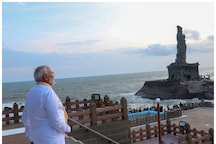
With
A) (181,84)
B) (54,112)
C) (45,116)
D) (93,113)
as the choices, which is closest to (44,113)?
(45,116)

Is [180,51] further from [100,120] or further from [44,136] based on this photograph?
[44,136]

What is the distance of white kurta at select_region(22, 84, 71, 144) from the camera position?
3355mm

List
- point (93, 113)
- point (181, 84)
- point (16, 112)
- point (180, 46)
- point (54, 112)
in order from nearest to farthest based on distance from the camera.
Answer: point (54, 112), point (93, 113), point (16, 112), point (181, 84), point (180, 46)

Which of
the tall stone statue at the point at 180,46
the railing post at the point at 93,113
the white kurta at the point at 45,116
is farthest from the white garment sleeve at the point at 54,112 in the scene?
the tall stone statue at the point at 180,46

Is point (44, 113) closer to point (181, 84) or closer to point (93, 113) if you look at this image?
point (93, 113)

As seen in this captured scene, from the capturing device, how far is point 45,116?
3.42 m

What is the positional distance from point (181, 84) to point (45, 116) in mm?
75422

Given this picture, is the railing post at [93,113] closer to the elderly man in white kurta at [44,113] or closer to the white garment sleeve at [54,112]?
the elderly man in white kurta at [44,113]

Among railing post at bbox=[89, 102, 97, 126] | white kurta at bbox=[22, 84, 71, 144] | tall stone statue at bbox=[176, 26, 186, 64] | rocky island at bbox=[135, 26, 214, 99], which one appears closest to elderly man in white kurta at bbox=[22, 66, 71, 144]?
white kurta at bbox=[22, 84, 71, 144]

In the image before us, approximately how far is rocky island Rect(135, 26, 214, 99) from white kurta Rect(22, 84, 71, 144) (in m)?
71.0

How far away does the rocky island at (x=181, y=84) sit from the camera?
72.5m

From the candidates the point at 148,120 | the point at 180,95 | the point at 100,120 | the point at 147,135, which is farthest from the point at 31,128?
the point at 180,95

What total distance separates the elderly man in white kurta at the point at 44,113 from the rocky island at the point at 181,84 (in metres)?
71.0

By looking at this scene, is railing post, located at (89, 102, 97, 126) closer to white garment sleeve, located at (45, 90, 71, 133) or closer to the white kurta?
the white kurta
